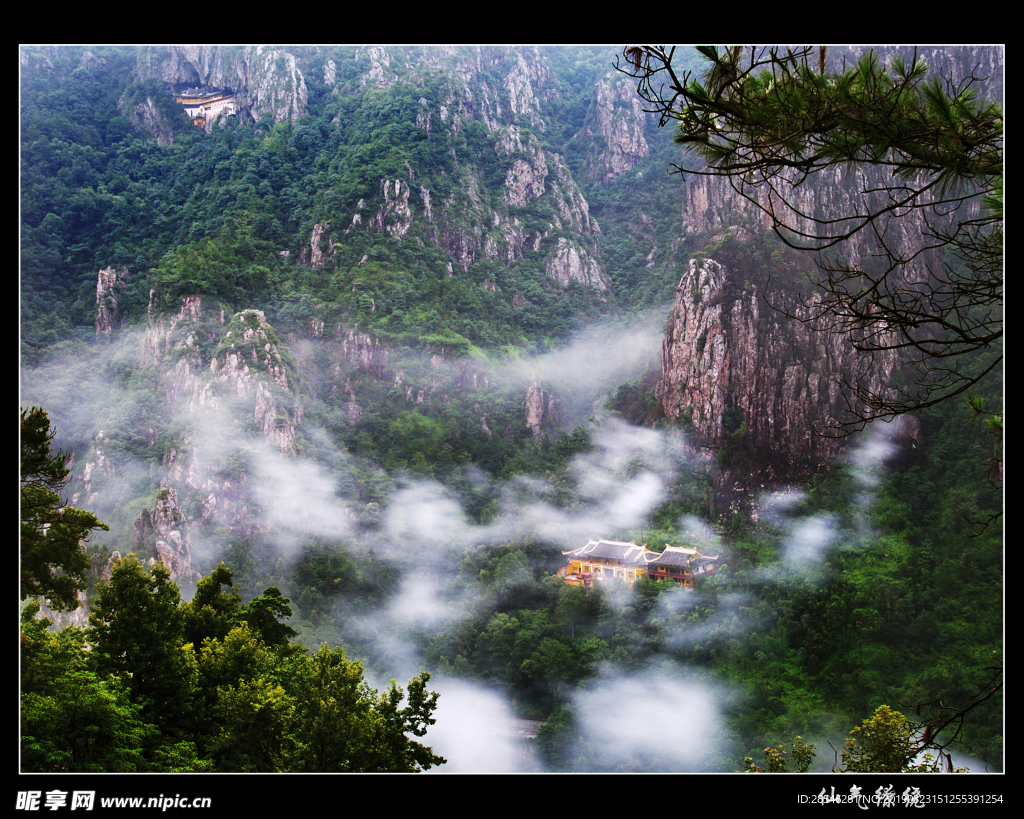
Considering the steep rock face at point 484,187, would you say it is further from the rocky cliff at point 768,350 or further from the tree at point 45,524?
the tree at point 45,524

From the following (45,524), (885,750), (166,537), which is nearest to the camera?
(885,750)

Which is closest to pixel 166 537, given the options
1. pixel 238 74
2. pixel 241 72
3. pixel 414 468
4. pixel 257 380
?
pixel 257 380

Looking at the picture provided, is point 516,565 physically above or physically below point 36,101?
below

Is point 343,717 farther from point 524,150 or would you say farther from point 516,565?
point 524,150

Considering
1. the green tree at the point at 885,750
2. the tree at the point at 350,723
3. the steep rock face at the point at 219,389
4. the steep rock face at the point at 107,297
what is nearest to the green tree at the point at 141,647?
the tree at the point at 350,723

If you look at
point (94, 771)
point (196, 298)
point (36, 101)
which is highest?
point (36, 101)

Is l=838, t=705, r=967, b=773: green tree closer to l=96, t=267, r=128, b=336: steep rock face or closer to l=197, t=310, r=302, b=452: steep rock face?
l=197, t=310, r=302, b=452: steep rock face

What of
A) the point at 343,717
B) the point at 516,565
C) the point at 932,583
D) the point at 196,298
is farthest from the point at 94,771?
the point at 196,298

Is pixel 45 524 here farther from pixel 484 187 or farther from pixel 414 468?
pixel 484 187
